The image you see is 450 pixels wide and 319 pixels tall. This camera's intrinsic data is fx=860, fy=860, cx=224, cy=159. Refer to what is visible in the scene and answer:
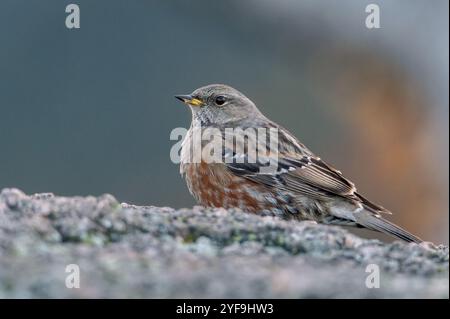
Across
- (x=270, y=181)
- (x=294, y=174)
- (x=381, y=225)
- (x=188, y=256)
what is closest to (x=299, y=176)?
(x=294, y=174)

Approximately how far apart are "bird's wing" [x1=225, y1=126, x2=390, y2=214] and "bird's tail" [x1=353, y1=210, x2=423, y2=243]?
0.14 meters

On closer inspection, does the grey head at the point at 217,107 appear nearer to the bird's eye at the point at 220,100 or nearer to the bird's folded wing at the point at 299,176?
the bird's eye at the point at 220,100

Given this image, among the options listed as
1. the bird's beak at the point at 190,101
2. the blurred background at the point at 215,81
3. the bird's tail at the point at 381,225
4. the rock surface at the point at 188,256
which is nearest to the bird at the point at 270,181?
the bird's tail at the point at 381,225

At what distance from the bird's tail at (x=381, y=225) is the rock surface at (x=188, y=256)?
4.86 ft

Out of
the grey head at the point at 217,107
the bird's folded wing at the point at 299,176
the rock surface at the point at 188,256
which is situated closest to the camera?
the rock surface at the point at 188,256

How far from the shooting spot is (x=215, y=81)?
14.0 metres

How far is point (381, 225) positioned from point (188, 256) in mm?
3363

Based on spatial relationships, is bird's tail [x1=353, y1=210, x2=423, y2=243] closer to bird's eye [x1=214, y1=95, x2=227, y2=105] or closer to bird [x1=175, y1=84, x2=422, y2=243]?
bird [x1=175, y1=84, x2=422, y2=243]

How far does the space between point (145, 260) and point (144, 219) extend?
3.03 ft

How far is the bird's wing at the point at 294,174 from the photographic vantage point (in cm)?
825
